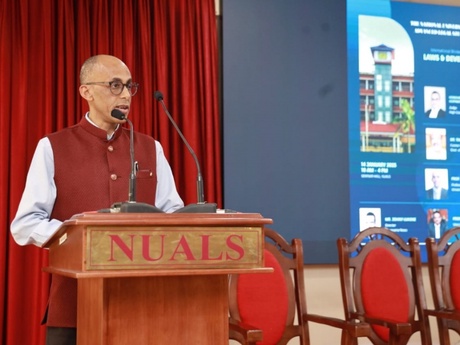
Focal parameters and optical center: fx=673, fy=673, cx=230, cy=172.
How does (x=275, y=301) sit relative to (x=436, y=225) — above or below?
below

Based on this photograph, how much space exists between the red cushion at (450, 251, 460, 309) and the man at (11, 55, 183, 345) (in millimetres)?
1855

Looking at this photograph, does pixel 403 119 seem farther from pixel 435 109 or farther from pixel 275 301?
pixel 275 301

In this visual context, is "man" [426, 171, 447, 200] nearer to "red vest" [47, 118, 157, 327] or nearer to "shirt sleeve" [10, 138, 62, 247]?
"red vest" [47, 118, 157, 327]

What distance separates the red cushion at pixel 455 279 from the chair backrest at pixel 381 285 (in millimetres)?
194

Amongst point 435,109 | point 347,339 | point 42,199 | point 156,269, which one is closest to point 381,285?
point 347,339

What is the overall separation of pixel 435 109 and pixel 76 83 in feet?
7.29

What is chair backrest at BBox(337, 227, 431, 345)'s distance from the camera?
3352 millimetres

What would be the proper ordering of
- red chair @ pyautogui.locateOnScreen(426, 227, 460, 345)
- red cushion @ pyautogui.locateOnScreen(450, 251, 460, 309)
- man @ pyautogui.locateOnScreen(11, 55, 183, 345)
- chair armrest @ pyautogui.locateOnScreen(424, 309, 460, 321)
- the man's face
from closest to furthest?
man @ pyautogui.locateOnScreen(11, 55, 183, 345)
the man's face
chair armrest @ pyautogui.locateOnScreen(424, 309, 460, 321)
red chair @ pyautogui.locateOnScreen(426, 227, 460, 345)
red cushion @ pyautogui.locateOnScreen(450, 251, 460, 309)

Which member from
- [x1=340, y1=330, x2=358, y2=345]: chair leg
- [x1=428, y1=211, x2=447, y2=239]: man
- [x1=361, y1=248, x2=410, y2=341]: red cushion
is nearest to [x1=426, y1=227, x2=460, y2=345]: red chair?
[x1=361, y1=248, x2=410, y2=341]: red cushion

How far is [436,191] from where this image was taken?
13.9 feet

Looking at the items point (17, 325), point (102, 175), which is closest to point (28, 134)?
point (17, 325)

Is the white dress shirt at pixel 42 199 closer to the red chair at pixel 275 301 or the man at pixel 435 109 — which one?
the red chair at pixel 275 301

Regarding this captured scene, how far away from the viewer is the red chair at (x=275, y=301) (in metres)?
3.07

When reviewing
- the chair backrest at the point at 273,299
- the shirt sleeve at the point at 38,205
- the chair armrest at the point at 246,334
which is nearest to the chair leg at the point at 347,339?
the chair backrest at the point at 273,299
